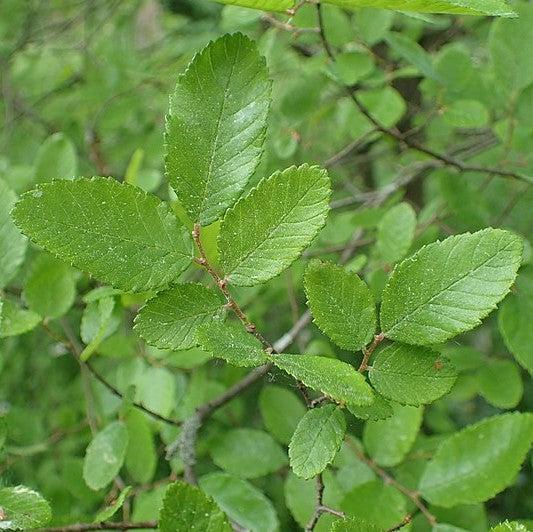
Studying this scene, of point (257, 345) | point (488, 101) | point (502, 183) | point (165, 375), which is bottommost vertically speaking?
point (502, 183)

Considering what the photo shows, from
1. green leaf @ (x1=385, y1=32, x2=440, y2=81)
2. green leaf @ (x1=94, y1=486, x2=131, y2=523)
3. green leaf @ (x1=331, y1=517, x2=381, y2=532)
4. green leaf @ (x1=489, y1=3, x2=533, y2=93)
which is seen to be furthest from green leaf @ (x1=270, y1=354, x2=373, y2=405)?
green leaf @ (x1=489, y1=3, x2=533, y2=93)

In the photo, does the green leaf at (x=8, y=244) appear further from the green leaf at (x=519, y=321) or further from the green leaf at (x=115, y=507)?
the green leaf at (x=519, y=321)

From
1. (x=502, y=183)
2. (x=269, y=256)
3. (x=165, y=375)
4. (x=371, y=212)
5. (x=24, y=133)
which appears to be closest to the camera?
(x=269, y=256)

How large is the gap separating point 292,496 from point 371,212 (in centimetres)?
43

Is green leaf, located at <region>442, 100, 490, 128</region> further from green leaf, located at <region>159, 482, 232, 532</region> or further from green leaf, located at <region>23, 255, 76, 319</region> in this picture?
green leaf, located at <region>159, 482, 232, 532</region>

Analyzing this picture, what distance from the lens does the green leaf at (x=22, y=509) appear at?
56 centimetres

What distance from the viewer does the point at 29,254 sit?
3.67ft

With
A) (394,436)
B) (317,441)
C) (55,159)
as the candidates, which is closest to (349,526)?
(317,441)

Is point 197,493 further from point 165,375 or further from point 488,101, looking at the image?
point 488,101

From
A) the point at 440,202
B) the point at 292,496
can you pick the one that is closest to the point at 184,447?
the point at 292,496

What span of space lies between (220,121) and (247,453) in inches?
22.6

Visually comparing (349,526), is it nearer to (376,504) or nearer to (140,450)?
(376,504)

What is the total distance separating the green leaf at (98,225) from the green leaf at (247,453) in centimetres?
50

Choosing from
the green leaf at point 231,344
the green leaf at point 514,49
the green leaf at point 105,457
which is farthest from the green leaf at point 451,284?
the green leaf at point 514,49
